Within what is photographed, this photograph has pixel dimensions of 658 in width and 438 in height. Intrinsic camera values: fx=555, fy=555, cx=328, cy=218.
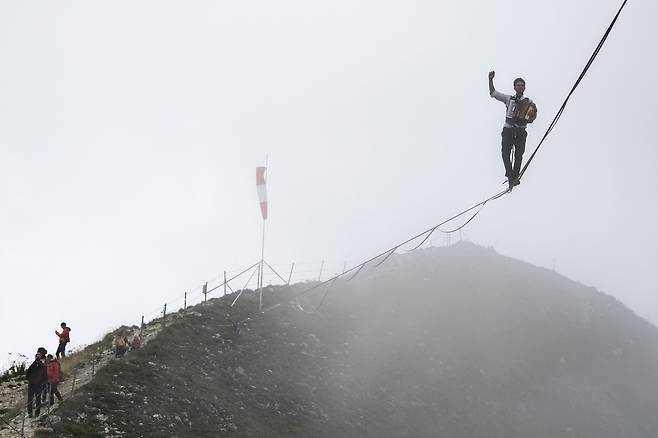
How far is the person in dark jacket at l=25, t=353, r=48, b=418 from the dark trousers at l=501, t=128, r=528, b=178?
1530 centimetres

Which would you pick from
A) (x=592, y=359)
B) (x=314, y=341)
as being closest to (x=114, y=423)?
(x=314, y=341)

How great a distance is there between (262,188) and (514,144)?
17154mm

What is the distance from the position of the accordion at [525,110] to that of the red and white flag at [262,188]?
17580 millimetres

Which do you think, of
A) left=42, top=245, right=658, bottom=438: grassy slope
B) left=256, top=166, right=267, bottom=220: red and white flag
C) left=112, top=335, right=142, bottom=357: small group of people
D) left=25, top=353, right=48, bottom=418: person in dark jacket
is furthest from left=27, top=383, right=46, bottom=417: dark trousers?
left=256, top=166, right=267, bottom=220: red and white flag

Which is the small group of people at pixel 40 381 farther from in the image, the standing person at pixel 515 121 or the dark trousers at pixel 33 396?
the standing person at pixel 515 121

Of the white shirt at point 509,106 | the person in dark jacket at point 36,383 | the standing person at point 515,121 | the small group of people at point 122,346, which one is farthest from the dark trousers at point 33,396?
the white shirt at point 509,106

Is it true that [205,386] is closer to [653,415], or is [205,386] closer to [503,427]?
[503,427]

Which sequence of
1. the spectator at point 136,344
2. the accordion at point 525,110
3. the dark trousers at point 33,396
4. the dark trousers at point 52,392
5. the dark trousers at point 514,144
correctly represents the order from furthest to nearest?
the spectator at point 136,344 → the dark trousers at point 52,392 → the dark trousers at point 33,396 → the dark trousers at point 514,144 → the accordion at point 525,110

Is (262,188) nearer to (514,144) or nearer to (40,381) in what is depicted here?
(40,381)

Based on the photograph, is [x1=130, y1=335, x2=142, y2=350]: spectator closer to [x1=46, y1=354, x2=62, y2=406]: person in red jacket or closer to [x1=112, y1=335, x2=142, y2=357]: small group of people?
[x1=112, y1=335, x2=142, y2=357]: small group of people

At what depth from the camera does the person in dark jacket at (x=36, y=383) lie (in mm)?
16984

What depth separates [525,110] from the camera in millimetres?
13031

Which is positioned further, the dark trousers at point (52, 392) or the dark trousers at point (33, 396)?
the dark trousers at point (52, 392)

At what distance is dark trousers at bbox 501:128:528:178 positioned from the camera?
44.9 ft
